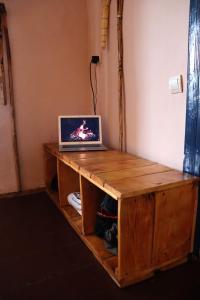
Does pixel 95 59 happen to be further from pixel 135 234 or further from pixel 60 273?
pixel 60 273

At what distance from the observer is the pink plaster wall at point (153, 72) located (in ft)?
4.66

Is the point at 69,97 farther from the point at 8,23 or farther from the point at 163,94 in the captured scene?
the point at 163,94

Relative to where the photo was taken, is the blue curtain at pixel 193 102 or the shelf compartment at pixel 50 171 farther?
the shelf compartment at pixel 50 171

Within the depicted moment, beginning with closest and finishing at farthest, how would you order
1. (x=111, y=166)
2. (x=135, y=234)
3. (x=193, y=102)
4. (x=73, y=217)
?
(x=135, y=234), (x=193, y=102), (x=111, y=166), (x=73, y=217)

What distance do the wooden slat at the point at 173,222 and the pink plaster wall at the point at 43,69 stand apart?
1.59m

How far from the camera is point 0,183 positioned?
239 cm

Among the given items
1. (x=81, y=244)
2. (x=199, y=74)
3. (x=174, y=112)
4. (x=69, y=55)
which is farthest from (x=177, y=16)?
(x=81, y=244)

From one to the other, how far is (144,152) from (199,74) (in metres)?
0.72

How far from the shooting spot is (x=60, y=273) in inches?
52.6

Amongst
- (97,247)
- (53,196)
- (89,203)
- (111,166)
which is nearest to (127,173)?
(111,166)

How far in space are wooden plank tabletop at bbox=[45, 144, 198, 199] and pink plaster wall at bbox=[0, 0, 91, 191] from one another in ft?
2.25

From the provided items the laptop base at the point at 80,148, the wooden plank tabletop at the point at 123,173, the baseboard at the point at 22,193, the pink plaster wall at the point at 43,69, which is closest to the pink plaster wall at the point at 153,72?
the wooden plank tabletop at the point at 123,173

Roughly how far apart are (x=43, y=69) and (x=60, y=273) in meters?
1.85

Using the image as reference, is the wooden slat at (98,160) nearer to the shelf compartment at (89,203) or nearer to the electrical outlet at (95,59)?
the shelf compartment at (89,203)
